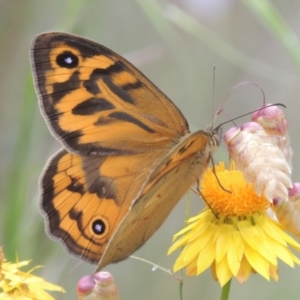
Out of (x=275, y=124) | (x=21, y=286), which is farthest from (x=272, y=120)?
(x=21, y=286)

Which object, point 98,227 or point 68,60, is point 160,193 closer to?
point 98,227

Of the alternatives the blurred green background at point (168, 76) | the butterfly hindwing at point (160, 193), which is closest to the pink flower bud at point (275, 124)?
the butterfly hindwing at point (160, 193)

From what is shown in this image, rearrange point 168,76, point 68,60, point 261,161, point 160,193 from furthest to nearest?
point 168,76, point 68,60, point 160,193, point 261,161

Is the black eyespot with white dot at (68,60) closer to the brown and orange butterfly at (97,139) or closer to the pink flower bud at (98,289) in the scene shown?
the brown and orange butterfly at (97,139)

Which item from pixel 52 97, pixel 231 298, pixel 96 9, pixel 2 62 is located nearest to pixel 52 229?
pixel 52 97

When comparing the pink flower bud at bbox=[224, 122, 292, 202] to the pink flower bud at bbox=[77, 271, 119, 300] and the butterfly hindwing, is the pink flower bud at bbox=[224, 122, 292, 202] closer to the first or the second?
the butterfly hindwing

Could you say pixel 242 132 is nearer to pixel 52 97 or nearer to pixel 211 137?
pixel 211 137
